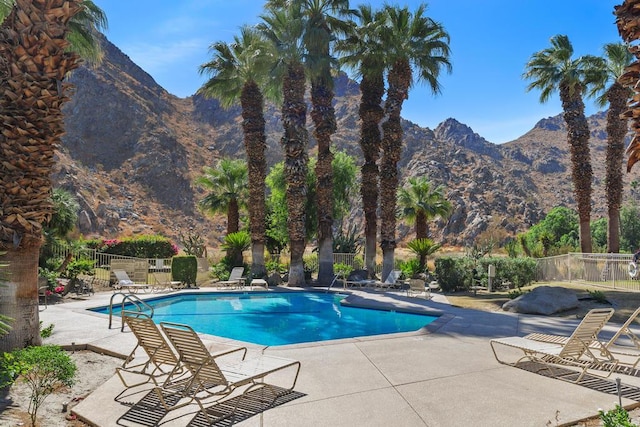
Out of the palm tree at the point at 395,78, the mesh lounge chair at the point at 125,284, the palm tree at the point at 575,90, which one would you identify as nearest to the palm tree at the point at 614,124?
the palm tree at the point at 575,90

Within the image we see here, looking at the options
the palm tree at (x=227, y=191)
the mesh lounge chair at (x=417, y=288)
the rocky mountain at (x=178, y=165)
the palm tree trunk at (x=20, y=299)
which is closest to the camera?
the palm tree trunk at (x=20, y=299)

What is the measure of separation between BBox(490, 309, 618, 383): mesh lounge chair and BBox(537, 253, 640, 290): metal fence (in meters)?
11.0

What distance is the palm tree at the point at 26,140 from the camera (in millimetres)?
5742

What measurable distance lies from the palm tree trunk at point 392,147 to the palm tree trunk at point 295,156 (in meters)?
3.37

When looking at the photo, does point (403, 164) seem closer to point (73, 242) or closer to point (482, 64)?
point (482, 64)

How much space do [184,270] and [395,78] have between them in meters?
11.4

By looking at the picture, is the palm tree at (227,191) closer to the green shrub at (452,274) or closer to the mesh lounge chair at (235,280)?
the mesh lounge chair at (235,280)

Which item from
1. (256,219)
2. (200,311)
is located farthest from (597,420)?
(256,219)

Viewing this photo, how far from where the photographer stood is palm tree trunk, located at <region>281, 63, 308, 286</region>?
18453 millimetres

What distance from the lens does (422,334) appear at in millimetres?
8234

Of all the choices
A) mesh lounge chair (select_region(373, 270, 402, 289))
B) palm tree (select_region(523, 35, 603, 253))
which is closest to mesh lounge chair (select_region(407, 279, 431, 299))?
mesh lounge chair (select_region(373, 270, 402, 289))

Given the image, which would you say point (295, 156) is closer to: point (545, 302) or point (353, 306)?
point (353, 306)

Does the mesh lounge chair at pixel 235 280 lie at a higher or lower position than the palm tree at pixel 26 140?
lower

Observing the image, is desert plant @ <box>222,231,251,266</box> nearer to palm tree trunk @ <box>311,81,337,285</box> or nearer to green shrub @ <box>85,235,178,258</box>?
palm tree trunk @ <box>311,81,337,285</box>
